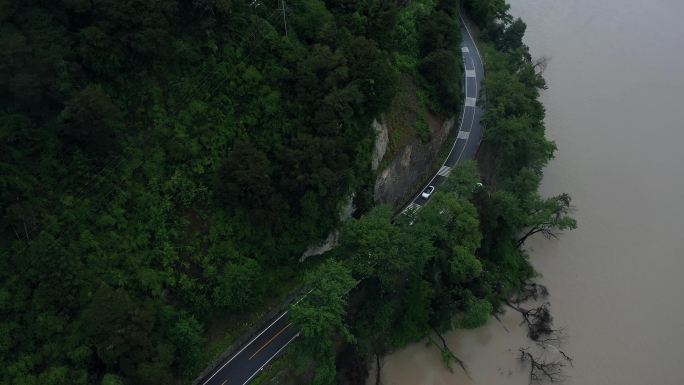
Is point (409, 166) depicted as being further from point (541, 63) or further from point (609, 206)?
point (541, 63)

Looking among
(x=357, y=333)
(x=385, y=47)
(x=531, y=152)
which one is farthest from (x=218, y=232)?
(x=531, y=152)

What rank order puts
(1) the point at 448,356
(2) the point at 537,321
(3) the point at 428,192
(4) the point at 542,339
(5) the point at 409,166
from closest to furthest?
1. (1) the point at 448,356
2. (4) the point at 542,339
3. (2) the point at 537,321
4. (5) the point at 409,166
5. (3) the point at 428,192

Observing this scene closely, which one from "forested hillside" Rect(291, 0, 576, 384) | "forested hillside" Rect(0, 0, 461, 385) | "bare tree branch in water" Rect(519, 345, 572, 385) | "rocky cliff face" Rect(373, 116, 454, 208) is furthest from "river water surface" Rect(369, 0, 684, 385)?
"forested hillside" Rect(0, 0, 461, 385)

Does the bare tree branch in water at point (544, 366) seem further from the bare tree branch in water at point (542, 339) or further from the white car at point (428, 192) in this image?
the white car at point (428, 192)

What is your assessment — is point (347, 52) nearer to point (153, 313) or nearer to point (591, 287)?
point (153, 313)

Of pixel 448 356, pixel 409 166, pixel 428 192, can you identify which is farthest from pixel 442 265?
pixel 409 166

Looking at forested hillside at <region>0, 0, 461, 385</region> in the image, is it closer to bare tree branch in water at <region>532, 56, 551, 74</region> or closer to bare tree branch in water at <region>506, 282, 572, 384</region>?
bare tree branch in water at <region>506, 282, 572, 384</region>
